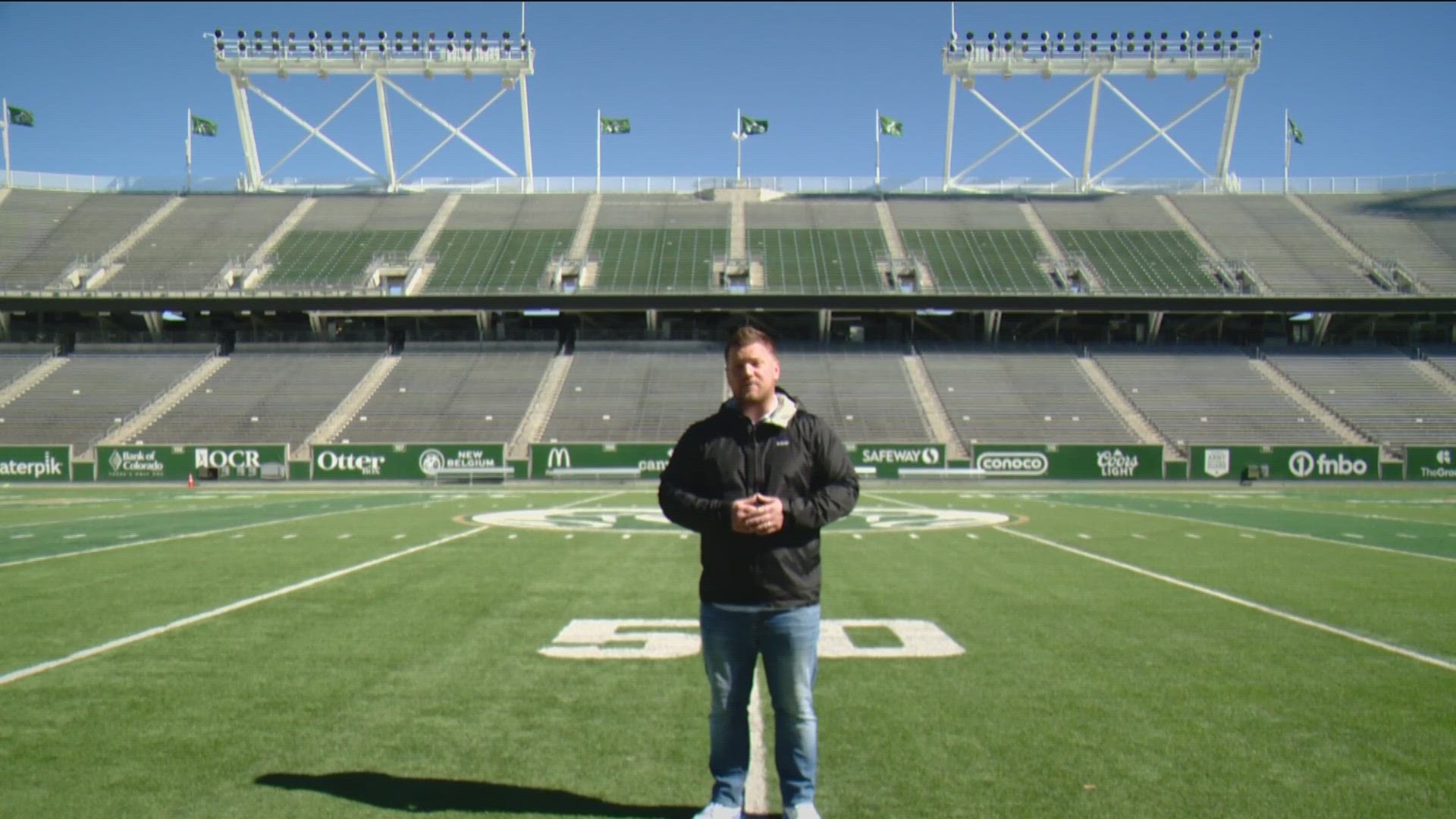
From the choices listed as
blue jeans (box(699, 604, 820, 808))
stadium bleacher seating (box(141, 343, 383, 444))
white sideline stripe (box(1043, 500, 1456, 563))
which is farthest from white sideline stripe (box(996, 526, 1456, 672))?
stadium bleacher seating (box(141, 343, 383, 444))

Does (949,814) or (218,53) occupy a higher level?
(218,53)

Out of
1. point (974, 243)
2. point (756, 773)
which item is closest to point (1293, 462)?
point (974, 243)

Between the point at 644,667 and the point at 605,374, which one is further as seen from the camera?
the point at 605,374

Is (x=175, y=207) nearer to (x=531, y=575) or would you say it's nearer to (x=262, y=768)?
(x=531, y=575)

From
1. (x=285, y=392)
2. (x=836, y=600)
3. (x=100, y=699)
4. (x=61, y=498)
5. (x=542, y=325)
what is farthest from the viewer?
(x=542, y=325)

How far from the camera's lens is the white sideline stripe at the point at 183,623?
6613 mm

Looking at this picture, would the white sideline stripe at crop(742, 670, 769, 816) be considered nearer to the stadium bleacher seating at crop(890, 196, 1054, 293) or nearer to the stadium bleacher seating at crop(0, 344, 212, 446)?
the stadium bleacher seating at crop(0, 344, 212, 446)

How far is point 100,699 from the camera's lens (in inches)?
233

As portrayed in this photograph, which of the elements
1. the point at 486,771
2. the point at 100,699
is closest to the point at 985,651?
the point at 486,771

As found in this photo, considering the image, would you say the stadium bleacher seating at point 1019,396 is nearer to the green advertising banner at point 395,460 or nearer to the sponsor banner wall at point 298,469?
the green advertising banner at point 395,460

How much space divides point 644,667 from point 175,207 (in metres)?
60.9

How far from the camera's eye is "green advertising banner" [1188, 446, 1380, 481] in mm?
38188

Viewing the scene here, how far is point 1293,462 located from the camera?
38.4 meters

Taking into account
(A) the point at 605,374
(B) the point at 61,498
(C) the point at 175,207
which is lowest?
(B) the point at 61,498
